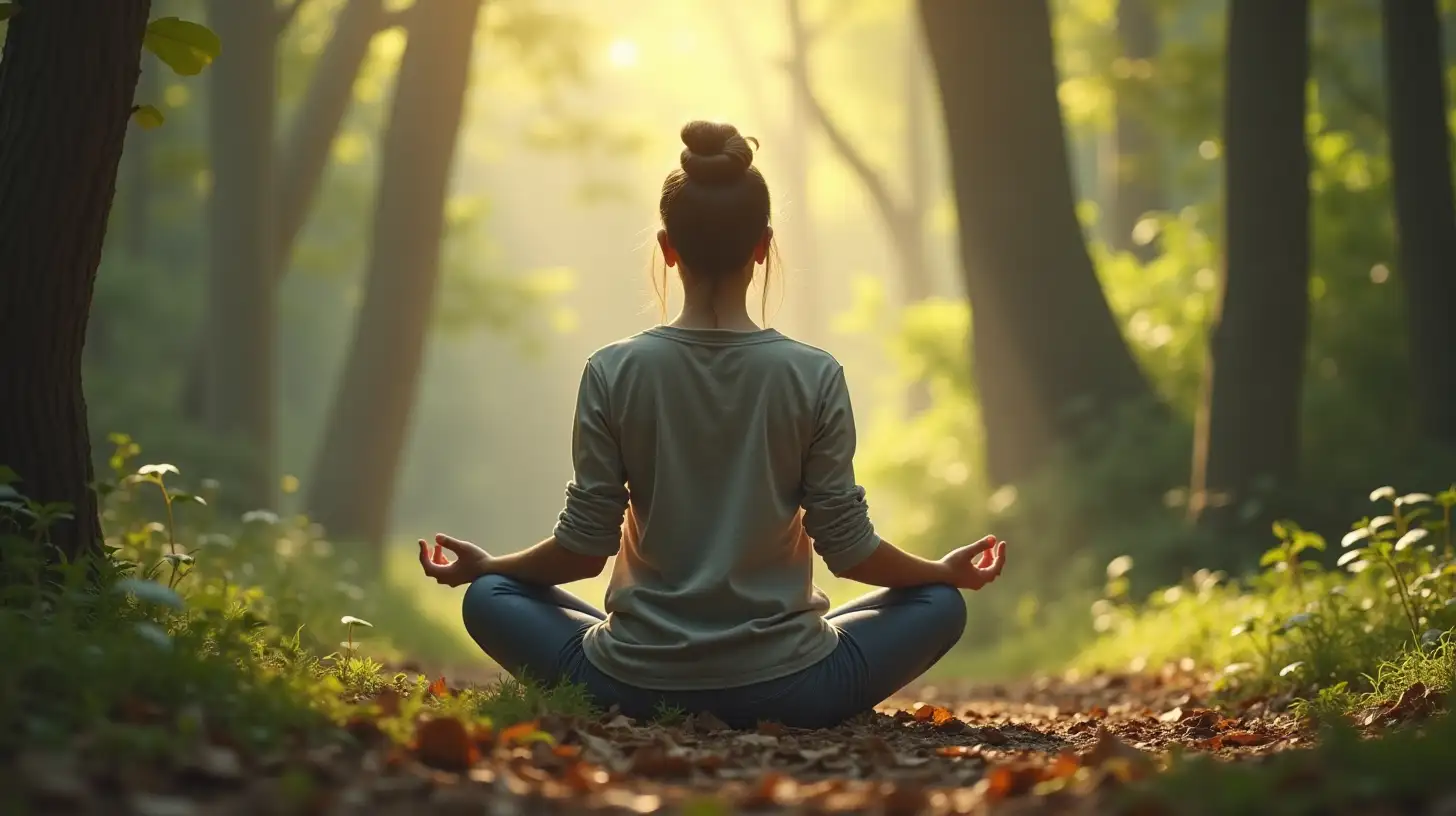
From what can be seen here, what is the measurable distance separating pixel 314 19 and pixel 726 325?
21183mm

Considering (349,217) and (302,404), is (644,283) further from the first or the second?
(302,404)

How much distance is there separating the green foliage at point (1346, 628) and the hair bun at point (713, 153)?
2528 millimetres

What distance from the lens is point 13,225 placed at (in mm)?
4391

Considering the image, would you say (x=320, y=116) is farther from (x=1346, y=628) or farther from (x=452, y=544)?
(x=1346, y=628)

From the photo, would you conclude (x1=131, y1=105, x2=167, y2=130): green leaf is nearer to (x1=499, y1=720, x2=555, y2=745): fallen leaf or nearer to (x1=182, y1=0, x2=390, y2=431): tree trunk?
(x1=499, y1=720, x2=555, y2=745): fallen leaf

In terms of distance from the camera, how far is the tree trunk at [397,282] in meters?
13.5

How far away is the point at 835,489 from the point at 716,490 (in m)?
0.33

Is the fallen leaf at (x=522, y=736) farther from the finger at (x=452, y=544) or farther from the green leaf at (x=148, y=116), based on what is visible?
the green leaf at (x=148, y=116)

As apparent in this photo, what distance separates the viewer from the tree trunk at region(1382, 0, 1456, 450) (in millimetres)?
9258

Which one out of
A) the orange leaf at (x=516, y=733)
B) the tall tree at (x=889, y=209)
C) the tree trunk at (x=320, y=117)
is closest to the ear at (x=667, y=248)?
the orange leaf at (x=516, y=733)

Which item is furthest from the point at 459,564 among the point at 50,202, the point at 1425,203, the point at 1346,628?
the point at 1425,203

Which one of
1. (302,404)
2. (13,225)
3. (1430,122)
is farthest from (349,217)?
(13,225)

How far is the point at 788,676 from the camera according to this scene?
4.21m

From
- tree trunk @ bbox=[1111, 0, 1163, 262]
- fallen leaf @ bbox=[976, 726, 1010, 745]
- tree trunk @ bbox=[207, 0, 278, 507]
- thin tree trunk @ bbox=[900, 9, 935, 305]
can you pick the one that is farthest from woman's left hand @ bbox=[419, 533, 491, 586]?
thin tree trunk @ bbox=[900, 9, 935, 305]
